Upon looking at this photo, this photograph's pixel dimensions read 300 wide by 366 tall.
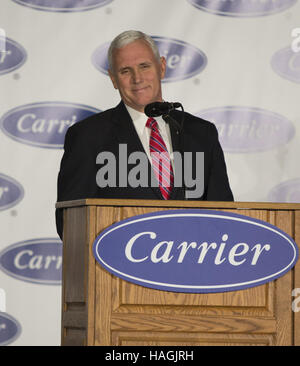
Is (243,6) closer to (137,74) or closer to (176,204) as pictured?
(137,74)

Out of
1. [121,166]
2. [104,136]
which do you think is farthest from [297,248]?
[104,136]

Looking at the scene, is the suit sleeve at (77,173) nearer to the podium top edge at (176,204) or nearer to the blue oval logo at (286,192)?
the podium top edge at (176,204)

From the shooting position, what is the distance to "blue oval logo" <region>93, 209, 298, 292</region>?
8.09 feet

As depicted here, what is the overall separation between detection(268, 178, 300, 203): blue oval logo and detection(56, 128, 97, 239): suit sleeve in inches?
48.9

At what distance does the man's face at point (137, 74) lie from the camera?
3801 millimetres

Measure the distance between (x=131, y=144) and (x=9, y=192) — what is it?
3.32ft

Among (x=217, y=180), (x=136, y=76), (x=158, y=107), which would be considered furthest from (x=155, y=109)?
(x=136, y=76)

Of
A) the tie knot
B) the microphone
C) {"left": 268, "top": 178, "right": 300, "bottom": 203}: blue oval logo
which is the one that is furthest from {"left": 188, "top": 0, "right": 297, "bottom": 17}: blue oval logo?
the microphone

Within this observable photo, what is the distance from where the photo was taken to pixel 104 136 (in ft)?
11.8

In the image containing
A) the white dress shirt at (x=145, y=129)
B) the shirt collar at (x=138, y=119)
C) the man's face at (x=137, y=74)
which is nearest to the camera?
the white dress shirt at (x=145, y=129)

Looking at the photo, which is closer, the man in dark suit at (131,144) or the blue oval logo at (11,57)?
the man in dark suit at (131,144)

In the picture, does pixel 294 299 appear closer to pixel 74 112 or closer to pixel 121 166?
pixel 121 166

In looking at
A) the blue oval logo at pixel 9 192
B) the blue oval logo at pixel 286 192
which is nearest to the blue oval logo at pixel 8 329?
the blue oval logo at pixel 9 192

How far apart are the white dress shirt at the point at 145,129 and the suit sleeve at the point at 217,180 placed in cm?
27
